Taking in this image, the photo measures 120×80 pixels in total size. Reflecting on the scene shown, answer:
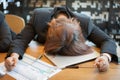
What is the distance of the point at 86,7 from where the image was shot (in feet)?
7.88

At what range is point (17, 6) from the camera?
2.42m

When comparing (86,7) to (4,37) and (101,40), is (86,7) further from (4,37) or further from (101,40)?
(4,37)

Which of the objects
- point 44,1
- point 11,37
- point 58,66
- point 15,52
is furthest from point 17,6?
point 58,66

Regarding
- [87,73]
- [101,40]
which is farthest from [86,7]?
[87,73]

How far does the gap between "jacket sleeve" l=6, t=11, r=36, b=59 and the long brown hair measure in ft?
0.55

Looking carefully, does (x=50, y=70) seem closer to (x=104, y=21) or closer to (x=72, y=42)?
(x=72, y=42)

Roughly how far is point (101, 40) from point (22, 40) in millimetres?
571

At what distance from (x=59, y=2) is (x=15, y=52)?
1286 millimetres

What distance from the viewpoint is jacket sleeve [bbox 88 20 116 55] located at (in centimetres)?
132

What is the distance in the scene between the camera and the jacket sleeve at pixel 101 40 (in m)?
1.32

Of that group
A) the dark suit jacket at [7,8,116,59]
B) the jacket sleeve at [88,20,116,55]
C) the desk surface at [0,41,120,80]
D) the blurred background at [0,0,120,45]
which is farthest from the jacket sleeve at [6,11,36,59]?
the blurred background at [0,0,120,45]

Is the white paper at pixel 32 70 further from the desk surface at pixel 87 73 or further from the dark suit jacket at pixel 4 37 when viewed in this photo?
the dark suit jacket at pixel 4 37

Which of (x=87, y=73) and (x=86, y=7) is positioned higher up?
(x=86, y=7)

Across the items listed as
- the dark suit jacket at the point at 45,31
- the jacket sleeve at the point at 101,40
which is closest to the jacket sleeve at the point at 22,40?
the dark suit jacket at the point at 45,31
